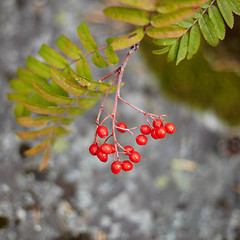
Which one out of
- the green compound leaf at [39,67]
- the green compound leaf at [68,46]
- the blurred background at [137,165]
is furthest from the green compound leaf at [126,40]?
the blurred background at [137,165]

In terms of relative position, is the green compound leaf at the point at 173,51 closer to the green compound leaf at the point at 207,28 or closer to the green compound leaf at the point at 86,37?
the green compound leaf at the point at 207,28

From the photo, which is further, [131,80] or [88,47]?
[131,80]

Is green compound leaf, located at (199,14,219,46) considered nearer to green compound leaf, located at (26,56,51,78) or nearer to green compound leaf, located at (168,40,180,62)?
green compound leaf, located at (168,40,180,62)

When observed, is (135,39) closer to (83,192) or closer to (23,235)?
(83,192)

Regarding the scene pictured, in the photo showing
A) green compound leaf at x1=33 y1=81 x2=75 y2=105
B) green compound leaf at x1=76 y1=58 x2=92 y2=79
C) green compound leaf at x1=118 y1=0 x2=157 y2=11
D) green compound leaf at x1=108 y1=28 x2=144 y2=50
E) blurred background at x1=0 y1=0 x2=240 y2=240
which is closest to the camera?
green compound leaf at x1=118 y1=0 x2=157 y2=11

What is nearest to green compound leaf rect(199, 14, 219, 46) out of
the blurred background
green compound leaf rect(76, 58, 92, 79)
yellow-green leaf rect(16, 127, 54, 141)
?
green compound leaf rect(76, 58, 92, 79)

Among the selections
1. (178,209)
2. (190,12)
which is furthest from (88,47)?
(178,209)
